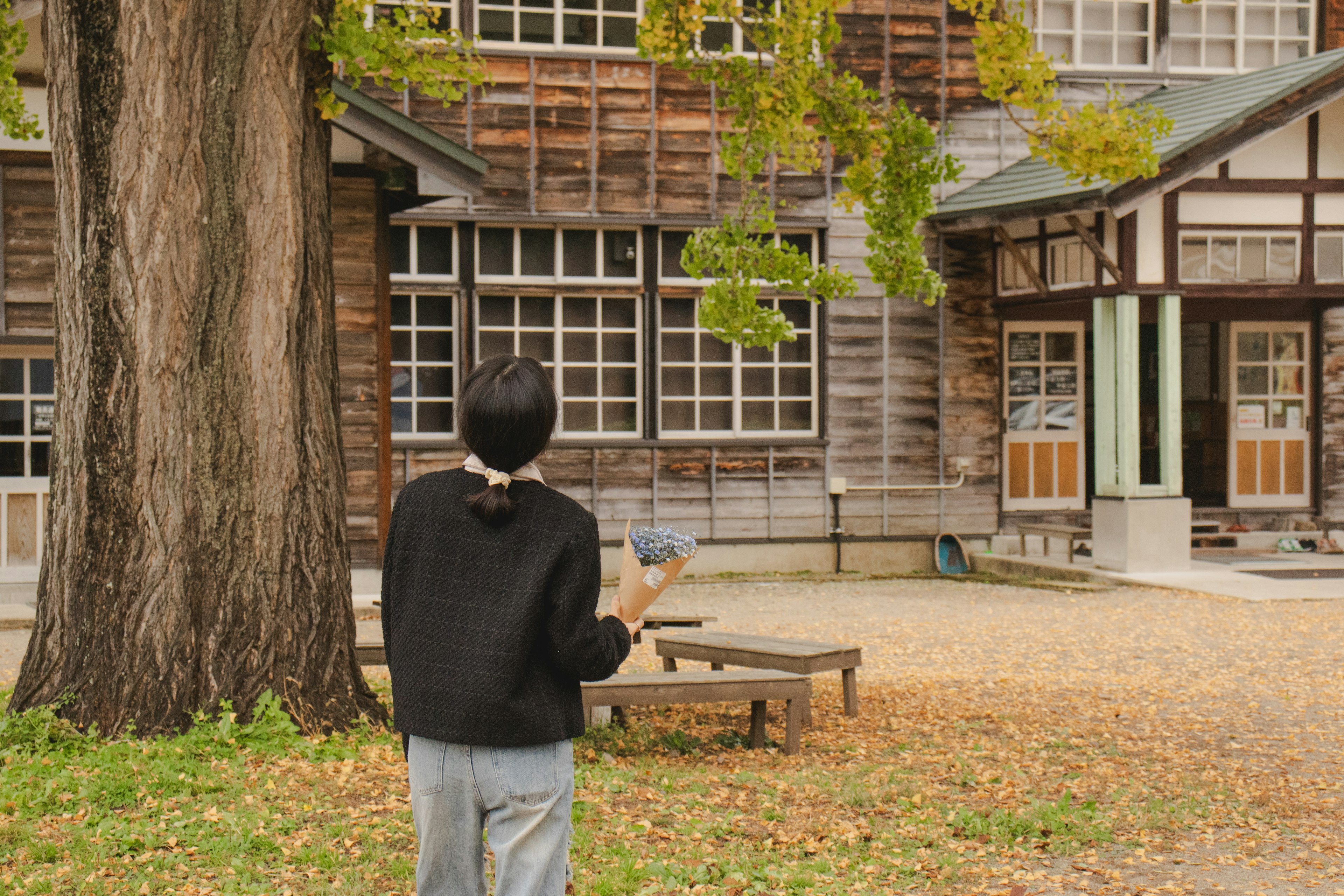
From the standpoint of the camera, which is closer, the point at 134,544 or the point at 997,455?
the point at 134,544

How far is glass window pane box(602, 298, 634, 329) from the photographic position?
13.9 metres

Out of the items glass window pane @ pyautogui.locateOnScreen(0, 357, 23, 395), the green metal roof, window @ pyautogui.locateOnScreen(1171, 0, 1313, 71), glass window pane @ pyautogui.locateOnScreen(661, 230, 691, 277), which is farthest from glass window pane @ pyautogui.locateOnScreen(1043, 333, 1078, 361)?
glass window pane @ pyautogui.locateOnScreen(0, 357, 23, 395)

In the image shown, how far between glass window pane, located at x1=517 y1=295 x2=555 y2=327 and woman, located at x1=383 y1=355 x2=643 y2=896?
11.1 meters

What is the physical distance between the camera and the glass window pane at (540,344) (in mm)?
13734

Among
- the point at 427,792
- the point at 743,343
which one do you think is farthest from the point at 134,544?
the point at 743,343

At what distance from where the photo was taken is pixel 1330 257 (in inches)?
529

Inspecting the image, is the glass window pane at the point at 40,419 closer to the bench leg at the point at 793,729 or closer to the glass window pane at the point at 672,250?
the glass window pane at the point at 672,250

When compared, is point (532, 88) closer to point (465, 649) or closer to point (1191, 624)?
point (1191, 624)

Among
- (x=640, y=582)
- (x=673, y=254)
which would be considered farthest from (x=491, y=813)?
(x=673, y=254)

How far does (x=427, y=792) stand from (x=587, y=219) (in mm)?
11416

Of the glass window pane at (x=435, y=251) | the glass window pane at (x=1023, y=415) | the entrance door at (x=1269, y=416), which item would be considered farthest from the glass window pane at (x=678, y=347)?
the entrance door at (x=1269, y=416)

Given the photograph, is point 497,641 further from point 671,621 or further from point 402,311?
point 402,311

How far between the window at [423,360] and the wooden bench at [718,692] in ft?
25.8

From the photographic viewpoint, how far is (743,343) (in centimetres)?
835
